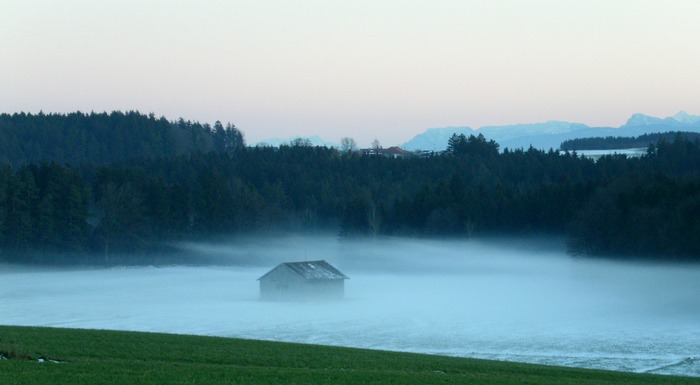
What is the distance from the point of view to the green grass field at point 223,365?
20734mm

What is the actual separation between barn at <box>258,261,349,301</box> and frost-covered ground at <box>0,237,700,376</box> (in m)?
1.60

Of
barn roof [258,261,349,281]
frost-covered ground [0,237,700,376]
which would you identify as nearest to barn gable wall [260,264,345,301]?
barn roof [258,261,349,281]

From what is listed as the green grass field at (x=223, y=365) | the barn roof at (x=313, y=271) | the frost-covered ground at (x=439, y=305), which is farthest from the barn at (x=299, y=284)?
the green grass field at (x=223, y=365)

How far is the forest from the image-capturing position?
79000mm

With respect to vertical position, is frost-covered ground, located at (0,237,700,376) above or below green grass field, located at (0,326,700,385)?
below

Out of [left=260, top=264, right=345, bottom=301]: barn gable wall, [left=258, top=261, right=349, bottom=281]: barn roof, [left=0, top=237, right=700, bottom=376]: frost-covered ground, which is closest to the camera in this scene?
[left=0, top=237, right=700, bottom=376]: frost-covered ground

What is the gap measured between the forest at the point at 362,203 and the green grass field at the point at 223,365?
4638 cm

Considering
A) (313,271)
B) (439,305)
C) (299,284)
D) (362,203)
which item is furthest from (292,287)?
(362,203)

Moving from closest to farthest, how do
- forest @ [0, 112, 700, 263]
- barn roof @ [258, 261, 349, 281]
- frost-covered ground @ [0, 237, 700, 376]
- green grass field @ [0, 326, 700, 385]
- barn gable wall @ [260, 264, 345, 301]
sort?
green grass field @ [0, 326, 700, 385] < frost-covered ground @ [0, 237, 700, 376] < barn gable wall @ [260, 264, 345, 301] < barn roof @ [258, 261, 349, 281] < forest @ [0, 112, 700, 263]

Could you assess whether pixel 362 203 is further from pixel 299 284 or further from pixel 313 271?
pixel 299 284

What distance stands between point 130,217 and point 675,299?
65.3 metres

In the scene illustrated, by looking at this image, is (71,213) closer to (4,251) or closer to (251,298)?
(4,251)

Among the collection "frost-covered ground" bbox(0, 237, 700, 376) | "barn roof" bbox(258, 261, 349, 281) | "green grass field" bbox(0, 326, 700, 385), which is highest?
"green grass field" bbox(0, 326, 700, 385)

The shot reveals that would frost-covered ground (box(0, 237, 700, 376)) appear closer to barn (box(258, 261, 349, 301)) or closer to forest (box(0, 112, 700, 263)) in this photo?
barn (box(258, 261, 349, 301))
